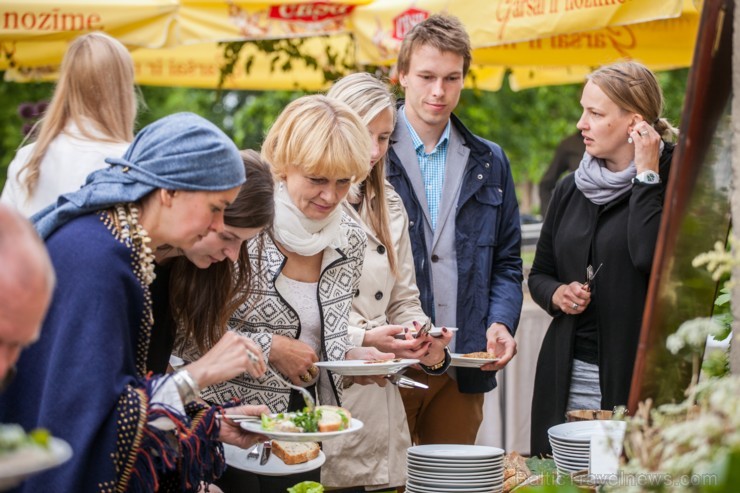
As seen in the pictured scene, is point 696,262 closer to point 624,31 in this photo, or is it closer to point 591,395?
point 591,395

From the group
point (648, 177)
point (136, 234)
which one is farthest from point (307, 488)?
point (648, 177)

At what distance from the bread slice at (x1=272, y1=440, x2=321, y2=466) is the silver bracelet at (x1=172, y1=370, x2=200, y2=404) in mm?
555

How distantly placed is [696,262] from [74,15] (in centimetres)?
526

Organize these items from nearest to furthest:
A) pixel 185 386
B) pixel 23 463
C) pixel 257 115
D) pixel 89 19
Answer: pixel 23 463
pixel 185 386
pixel 89 19
pixel 257 115

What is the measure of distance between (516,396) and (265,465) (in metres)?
3.07

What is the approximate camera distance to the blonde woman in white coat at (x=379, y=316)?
Result: 11.7 feet

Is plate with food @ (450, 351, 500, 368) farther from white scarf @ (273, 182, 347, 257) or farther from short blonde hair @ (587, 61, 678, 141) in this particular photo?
short blonde hair @ (587, 61, 678, 141)

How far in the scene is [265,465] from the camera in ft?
9.61

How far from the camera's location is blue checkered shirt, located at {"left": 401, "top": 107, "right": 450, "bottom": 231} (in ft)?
14.3

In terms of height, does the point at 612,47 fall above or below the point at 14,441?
above

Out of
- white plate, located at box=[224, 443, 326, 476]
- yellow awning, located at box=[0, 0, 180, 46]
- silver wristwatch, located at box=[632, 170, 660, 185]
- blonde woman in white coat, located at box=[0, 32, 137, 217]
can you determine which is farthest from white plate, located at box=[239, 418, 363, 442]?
yellow awning, located at box=[0, 0, 180, 46]

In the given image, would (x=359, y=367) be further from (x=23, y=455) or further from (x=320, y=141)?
(x=23, y=455)

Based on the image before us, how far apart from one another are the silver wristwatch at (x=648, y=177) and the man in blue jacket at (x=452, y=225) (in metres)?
0.63

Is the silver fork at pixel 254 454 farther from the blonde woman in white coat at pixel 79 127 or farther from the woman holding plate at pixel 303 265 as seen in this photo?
the blonde woman in white coat at pixel 79 127
